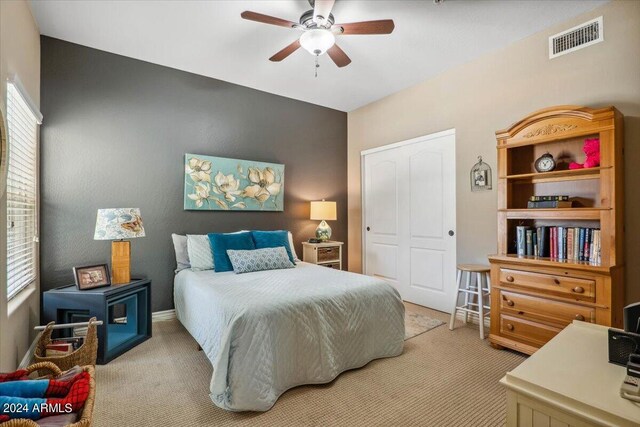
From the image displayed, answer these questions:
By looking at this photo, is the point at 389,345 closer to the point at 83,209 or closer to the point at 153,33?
the point at 83,209

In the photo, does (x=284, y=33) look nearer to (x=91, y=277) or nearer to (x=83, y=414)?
(x=91, y=277)

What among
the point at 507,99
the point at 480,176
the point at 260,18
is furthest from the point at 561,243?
the point at 260,18

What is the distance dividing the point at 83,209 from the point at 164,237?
2.53 feet

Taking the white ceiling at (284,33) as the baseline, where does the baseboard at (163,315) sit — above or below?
below

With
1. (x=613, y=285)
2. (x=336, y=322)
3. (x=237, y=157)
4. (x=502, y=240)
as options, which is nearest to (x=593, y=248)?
(x=613, y=285)

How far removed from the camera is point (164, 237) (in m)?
3.42

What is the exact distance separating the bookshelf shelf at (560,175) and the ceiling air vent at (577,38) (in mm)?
1079

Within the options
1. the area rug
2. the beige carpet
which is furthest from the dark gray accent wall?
the area rug

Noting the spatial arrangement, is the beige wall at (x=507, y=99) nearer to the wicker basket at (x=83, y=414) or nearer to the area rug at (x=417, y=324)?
the area rug at (x=417, y=324)

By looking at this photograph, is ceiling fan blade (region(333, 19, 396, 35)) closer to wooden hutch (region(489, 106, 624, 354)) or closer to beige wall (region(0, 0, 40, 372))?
wooden hutch (region(489, 106, 624, 354))

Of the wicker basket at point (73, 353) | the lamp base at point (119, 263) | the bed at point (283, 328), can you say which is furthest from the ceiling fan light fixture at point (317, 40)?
the wicker basket at point (73, 353)

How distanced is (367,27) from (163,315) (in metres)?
3.37

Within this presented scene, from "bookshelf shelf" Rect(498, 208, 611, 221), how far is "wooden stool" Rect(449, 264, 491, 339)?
0.59 m

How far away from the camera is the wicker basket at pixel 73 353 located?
209cm
